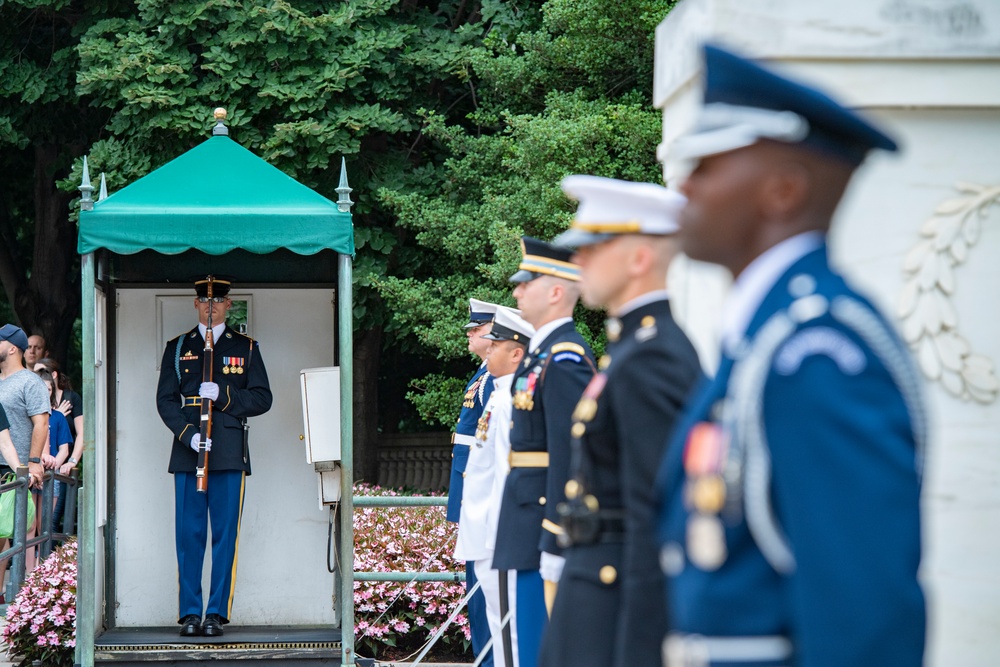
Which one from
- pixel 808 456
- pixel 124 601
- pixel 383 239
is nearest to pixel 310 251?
pixel 124 601

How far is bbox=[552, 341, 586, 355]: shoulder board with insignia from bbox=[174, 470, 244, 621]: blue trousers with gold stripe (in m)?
3.41

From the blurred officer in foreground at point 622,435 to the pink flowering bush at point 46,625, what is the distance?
5171 mm

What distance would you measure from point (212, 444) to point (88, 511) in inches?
31.0

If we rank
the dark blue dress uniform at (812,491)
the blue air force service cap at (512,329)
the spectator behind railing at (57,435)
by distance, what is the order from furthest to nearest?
the spectator behind railing at (57,435)
the blue air force service cap at (512,329)
the dark blue dress uniform at (812,491)

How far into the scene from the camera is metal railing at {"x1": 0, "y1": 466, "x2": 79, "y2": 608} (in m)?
8.80

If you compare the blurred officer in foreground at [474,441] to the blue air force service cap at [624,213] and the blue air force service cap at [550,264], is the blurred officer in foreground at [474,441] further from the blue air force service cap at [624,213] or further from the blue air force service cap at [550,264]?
the blue air force service cap at [624,213]

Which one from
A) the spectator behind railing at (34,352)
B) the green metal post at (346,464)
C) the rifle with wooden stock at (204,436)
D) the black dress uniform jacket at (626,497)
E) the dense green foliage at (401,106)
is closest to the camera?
the black dress uniform jacket at (626,497)

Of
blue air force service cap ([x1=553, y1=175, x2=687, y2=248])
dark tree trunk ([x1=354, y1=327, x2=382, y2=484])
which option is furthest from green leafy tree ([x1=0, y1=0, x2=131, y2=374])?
blue air force service cap ([x1=553, y1=175, x2=687, y2=248])

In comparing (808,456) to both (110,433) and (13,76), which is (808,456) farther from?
(13,76)

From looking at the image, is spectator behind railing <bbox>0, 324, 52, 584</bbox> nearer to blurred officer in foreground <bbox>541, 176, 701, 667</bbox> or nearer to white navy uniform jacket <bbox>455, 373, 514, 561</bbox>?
white navy uniform jacket <bbox>455, 373, 514, 561</bbox>

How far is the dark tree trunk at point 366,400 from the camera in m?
14.5

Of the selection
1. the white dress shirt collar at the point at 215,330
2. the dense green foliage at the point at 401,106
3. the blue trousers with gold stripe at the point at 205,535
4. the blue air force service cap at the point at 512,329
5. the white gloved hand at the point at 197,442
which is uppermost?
the dense green foliage at the point at 401,106

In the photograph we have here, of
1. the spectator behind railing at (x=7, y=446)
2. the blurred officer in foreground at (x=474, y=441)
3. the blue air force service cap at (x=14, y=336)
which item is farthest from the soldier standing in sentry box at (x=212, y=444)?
the blue air force service cap at (x=14, y=336)

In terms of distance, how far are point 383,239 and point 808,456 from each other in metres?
12.3
